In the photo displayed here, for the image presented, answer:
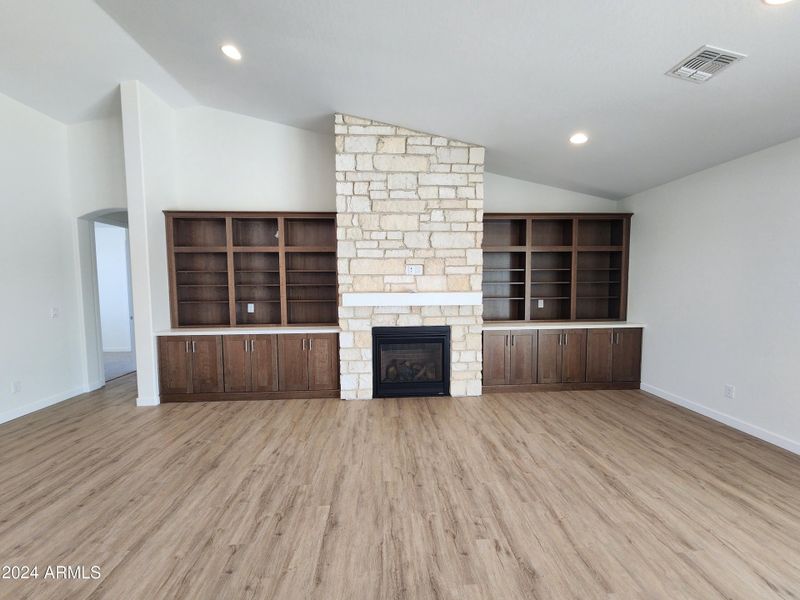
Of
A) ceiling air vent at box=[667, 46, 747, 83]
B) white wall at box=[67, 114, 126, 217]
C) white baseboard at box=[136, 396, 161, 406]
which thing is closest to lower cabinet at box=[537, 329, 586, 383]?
ceiling air vent at box=[667, 46, 747, 83]

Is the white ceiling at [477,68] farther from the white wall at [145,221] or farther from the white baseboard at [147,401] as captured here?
the white baseboard at [147,401]

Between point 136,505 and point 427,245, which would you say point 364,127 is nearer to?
point 427,245

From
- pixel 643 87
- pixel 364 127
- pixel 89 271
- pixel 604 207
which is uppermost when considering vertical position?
pixel 364 127

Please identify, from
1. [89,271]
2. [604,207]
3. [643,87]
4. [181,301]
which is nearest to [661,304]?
[604,207]

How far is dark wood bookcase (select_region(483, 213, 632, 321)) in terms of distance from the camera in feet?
15.7

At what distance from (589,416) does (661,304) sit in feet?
5.75

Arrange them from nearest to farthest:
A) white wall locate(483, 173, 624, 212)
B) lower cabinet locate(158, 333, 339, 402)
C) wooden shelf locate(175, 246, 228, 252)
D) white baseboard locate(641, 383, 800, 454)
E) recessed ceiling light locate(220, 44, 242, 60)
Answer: white baseboard locate(641, 383, 800, 454) < recessed ceiling light locate(220, 44, 242, 60) < lower cabinet locate(158, 333, 339, 402) < wooden shelf locate(175, 246, 228, 252) < white wall locate(483, 173, 624, 212)

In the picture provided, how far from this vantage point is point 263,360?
4.18 meters

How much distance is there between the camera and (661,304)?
13.6ft

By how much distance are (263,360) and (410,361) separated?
A: 1817 millimetres

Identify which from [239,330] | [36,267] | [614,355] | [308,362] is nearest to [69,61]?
[36,267]

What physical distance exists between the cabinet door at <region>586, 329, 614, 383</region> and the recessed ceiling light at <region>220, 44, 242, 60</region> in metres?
4.98

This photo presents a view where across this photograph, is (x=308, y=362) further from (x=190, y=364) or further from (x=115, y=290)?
(x=115, y=290)

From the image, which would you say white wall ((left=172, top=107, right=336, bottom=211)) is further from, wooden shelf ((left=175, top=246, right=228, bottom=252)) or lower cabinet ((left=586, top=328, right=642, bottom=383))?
lower cabinet ((left=586, top=328, right=642, bottom=383))
